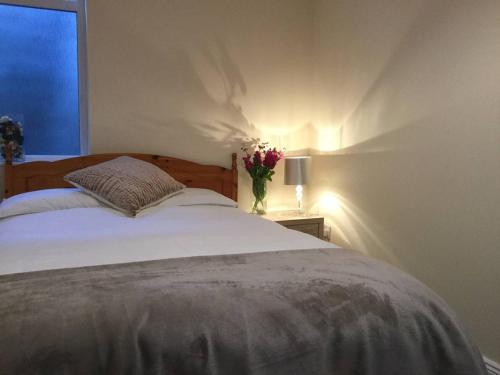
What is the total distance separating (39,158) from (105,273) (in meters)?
1.96

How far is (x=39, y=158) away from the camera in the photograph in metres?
2.72

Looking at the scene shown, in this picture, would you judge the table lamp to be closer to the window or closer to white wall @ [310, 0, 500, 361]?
white wall @ [310, 0, 500, 361]

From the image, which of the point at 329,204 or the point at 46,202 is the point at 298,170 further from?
the point at 46,202

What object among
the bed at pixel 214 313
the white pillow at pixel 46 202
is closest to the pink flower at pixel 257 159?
the white pillow at pixel 46 202

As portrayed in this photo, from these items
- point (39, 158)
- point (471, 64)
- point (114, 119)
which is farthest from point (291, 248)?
point (39, 158)

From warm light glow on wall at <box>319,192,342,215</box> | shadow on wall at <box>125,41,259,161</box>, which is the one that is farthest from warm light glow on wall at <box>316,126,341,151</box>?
shadow on wall at <box>125,41,259,161</box>

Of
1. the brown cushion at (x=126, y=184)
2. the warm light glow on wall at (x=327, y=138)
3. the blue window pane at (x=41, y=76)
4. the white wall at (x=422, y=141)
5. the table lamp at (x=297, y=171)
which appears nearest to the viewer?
the white wall at (x=422, y=141)

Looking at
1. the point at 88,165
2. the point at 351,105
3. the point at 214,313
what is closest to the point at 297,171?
the point at 351,105

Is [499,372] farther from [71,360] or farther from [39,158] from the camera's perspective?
[39,158]

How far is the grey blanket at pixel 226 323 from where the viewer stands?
82cm

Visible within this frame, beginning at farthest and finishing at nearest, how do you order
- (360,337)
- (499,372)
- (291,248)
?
(499,372)
(291,248)
(360,337)

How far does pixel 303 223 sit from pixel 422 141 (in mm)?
1058

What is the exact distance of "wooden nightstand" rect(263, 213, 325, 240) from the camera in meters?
2.93

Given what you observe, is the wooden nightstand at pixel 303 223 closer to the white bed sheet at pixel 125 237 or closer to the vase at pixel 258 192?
the vase at pixel 258 192
